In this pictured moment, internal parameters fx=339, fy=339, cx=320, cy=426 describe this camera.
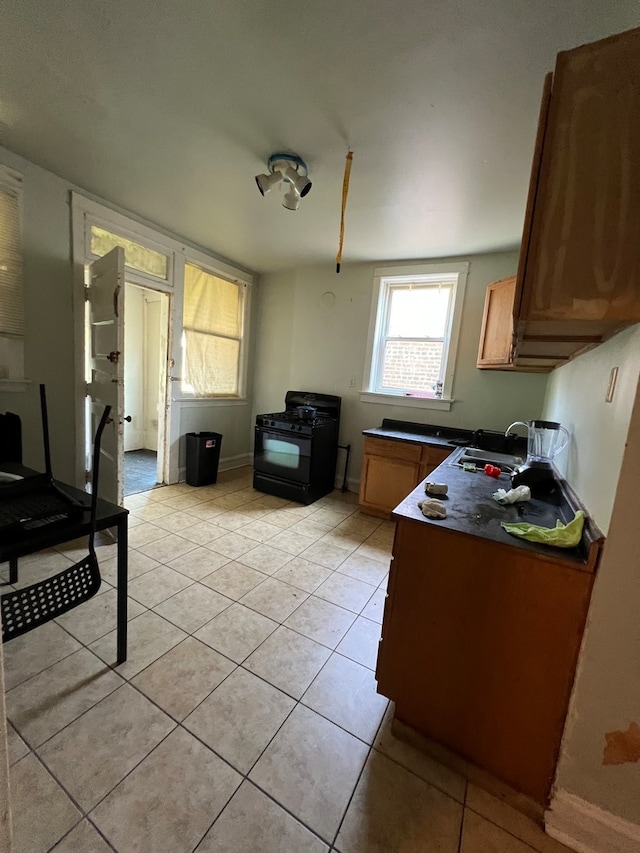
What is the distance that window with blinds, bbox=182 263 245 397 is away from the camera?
3680mm

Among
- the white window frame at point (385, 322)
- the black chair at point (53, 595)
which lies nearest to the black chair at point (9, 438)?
the black chair at point (53, 595)

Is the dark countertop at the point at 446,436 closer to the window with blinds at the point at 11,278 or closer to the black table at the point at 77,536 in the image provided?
the black table at the point at 77,536

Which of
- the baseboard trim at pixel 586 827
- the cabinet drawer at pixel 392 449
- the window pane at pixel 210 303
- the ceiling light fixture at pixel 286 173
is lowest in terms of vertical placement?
the baseboard trim at pixel 586 827

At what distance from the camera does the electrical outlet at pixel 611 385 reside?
1041mm

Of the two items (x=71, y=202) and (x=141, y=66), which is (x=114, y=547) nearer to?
(x=71, y=202)

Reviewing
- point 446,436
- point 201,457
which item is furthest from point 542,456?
point 201,457

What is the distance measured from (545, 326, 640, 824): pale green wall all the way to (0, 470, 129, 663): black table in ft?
5.08

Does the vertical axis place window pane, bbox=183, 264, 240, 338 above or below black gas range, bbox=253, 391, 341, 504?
above

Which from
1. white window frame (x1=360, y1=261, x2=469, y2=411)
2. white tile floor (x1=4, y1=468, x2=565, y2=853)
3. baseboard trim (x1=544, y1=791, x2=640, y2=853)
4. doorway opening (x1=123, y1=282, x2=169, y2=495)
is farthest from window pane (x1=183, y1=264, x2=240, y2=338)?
baseboard trim (x1=544, y1=791, x2=640, y2=853)

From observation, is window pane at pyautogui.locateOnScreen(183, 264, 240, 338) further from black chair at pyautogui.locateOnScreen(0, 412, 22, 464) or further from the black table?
the black table

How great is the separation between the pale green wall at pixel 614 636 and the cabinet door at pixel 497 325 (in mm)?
1583

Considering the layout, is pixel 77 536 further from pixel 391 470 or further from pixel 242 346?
pixel 242 346

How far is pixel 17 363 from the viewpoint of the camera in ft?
7.65

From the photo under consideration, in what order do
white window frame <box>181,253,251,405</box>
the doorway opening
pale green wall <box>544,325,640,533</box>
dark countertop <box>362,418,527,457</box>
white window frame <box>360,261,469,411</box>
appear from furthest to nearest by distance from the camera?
the doorway opening < white window frame <box>181,253,251,405</box> < white window frame <box>360,261,469,411</box> < dark countertop <box>362,418,527,457</box> < pale green wall <box>544,325,640,533</box>
